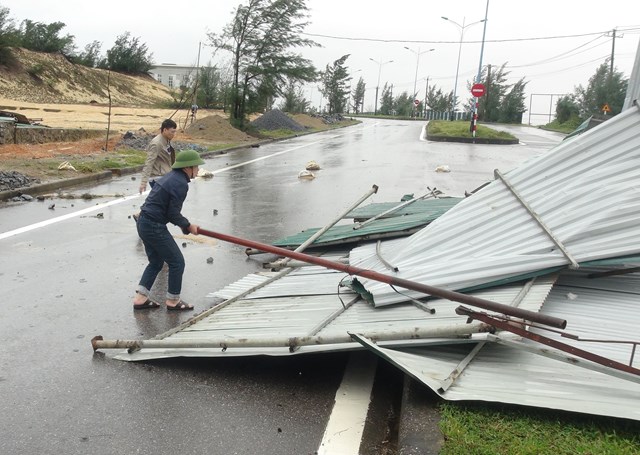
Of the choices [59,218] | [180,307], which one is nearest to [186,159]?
[180,307]

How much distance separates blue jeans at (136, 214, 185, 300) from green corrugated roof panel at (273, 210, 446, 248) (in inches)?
73.7

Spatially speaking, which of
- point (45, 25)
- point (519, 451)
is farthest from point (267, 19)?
point (45, 25)

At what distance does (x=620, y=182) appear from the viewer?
430cm

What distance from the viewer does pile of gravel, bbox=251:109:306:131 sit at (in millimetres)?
33781

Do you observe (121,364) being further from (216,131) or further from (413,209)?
(216,131)

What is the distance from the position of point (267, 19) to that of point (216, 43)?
8.95ft

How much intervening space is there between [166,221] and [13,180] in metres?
7.38

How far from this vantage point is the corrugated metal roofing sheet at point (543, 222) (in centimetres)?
402

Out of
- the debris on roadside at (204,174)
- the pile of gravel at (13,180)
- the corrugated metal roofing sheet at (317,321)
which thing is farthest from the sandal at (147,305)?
the debris on roadside at (204,174)

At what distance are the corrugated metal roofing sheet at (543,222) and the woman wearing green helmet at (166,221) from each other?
1636mm

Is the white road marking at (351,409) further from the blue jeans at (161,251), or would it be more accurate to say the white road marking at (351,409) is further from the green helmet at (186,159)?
the green helmet at (186,159)

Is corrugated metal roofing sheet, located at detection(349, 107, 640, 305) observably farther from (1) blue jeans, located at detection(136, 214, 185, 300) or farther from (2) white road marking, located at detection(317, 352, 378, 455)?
(1) blue jeans, located at detection(136, 214, 185, 300)

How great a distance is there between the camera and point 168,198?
4.92 meters

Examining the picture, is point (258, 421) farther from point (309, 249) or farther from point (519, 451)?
point (309, 249)
